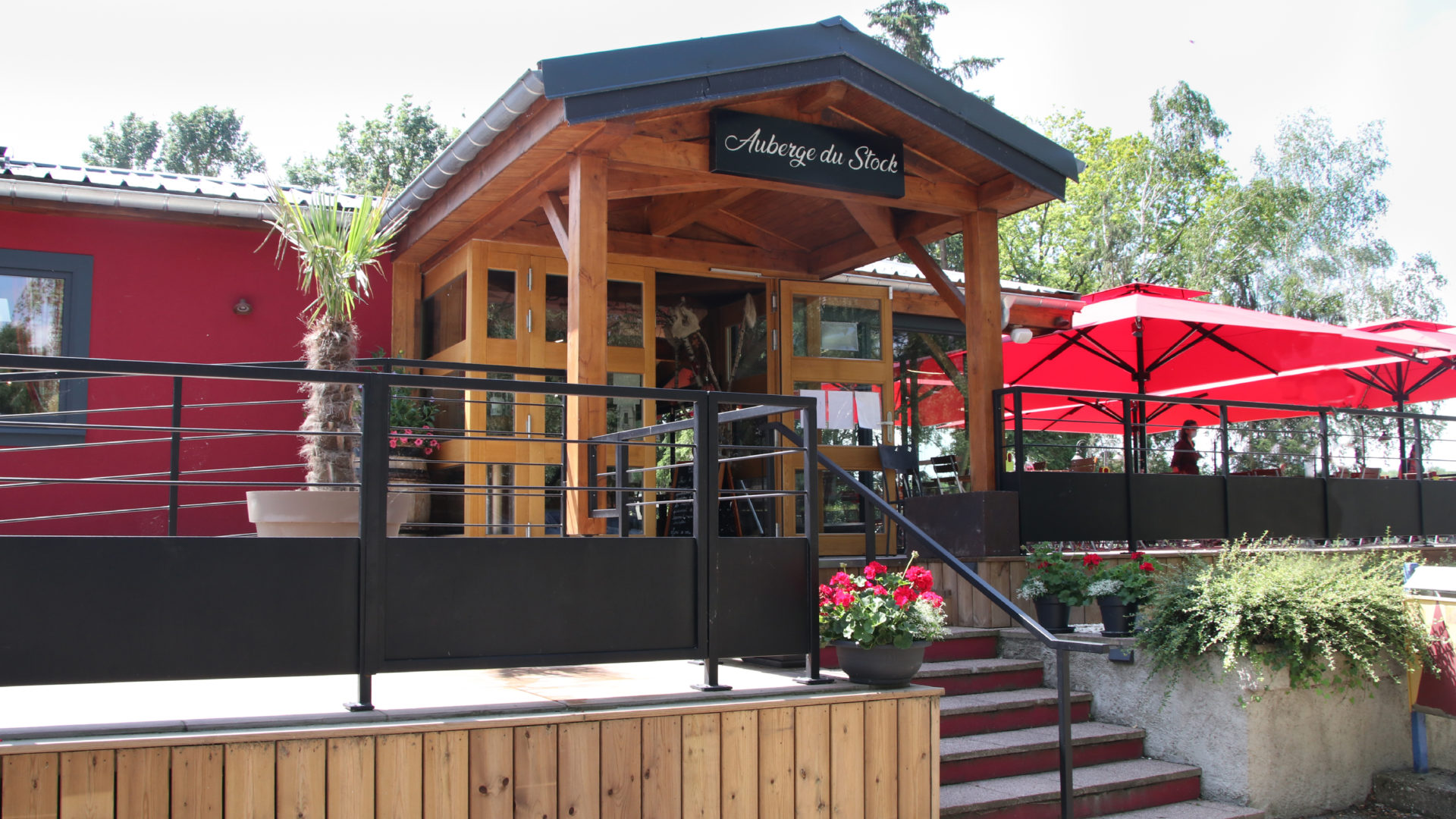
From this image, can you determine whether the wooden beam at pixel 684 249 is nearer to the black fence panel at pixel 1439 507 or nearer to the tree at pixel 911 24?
the black fence panel at pixel 1439 507

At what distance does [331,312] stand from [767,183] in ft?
8.54

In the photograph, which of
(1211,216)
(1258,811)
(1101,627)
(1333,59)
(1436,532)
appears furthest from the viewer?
(1333,59)

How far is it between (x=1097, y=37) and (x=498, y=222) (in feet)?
115

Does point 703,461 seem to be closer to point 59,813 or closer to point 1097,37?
point 59,813

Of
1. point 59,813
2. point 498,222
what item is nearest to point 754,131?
point 498,222

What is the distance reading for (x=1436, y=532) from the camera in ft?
30.4

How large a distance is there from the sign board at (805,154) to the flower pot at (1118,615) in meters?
2.72

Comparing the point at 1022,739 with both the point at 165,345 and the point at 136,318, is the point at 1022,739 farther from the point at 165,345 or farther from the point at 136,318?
the point at 136,318

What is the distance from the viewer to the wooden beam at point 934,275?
24.5 feet

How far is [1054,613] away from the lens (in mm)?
6285

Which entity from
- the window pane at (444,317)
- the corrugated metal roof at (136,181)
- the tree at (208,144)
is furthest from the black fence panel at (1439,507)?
the tree at (208,144)

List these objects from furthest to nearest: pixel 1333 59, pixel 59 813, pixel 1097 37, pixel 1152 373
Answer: pixel 1333 59
pixel 1097 37
pixel 1152 373
pixel 59 813

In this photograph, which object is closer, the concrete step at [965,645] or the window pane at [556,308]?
the concrete step at [965,645]

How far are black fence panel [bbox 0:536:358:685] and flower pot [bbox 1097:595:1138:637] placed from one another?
166 inches
